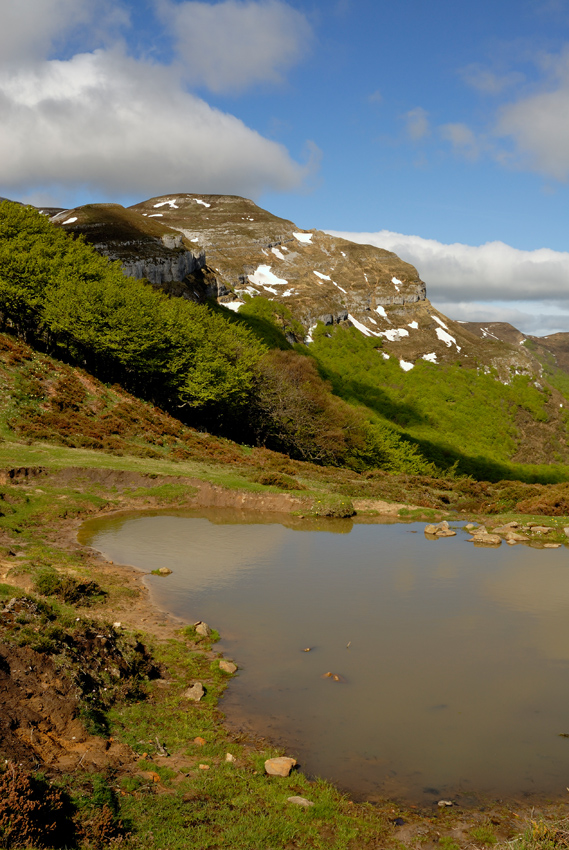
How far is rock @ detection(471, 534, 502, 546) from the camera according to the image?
30953 millimetres

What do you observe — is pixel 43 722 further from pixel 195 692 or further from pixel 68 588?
pixel 68 588

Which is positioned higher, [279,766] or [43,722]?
[43,722]

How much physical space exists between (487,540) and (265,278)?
145 metres

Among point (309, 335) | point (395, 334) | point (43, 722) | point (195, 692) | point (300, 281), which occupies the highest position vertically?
point (300, 281)

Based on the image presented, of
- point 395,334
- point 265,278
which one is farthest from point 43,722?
point 395,334

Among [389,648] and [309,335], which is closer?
[389,648]

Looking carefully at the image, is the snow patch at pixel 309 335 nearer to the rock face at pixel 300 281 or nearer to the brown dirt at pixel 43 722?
the rock face at pixel 300 281

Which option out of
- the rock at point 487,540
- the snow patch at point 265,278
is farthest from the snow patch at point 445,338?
the rock at point 487,540

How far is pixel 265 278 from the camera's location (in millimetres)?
166375

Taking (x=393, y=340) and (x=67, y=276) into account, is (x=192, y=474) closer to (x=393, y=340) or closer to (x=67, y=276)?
(x=67, y=276)

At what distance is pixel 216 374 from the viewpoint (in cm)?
6153

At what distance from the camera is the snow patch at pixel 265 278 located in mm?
162875

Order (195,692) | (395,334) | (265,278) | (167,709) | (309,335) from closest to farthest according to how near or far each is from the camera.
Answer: (167,709) → (195,692) → (309,335) → (265,278) → (395,334)

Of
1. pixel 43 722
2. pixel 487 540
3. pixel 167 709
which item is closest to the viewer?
pixel 43 722
